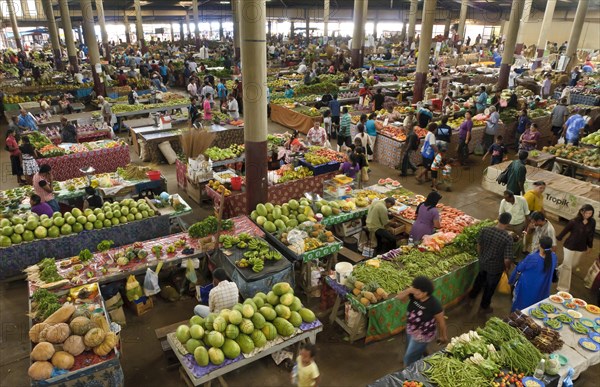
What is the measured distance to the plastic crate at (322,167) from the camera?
10.3 metres

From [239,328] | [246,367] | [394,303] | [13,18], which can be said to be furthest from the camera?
[13,18]

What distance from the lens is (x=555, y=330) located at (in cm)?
512

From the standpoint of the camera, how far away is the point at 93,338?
4.80m

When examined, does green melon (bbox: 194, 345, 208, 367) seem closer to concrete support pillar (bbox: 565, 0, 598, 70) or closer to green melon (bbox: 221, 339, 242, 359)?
green melon (bbox: 221, 339, 242, 359)

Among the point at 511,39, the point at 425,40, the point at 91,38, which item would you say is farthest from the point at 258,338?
the point at 91,38

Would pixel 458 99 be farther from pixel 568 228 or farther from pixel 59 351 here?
pixel 59 351

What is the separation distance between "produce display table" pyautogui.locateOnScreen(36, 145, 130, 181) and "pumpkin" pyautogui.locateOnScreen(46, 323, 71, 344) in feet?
22.9

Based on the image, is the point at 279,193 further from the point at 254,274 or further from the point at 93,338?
the point at 93,338

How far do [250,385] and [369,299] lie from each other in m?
1.87

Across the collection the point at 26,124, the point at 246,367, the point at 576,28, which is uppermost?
the point at 576,28

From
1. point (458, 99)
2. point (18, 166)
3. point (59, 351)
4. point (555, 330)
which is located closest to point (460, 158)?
point (458, 99)

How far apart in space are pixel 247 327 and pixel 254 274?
1359 mm

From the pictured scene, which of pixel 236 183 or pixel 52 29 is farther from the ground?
pixel 52 29

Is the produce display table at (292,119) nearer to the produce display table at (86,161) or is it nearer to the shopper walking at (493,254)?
the produce display table at (86,161)
